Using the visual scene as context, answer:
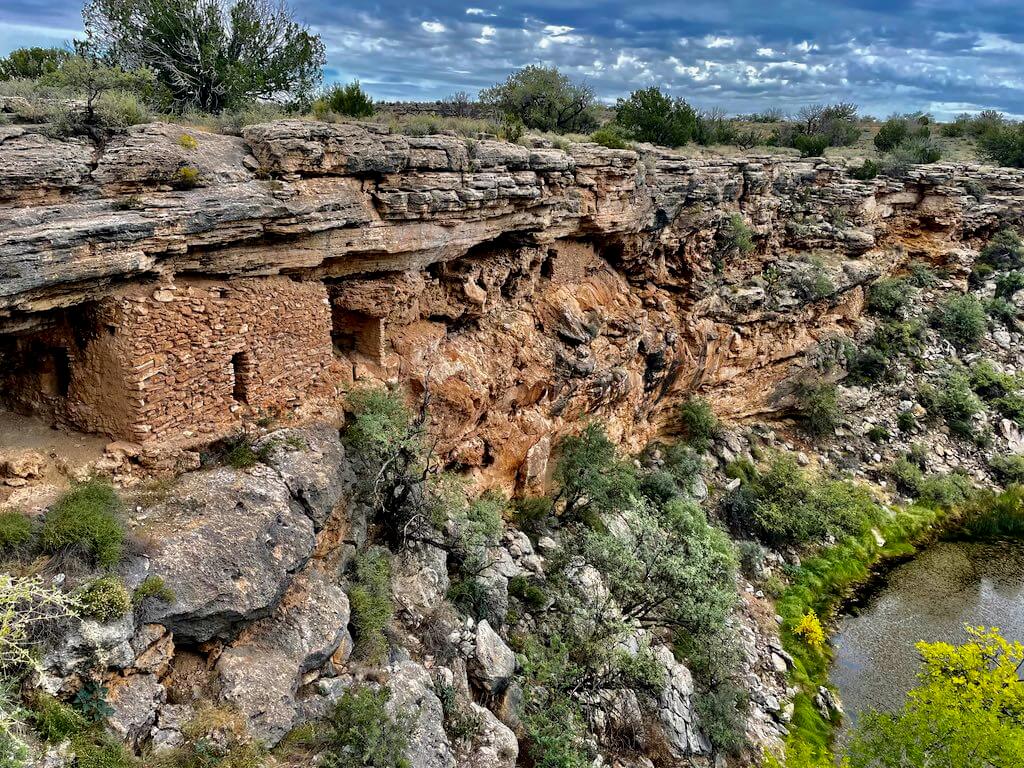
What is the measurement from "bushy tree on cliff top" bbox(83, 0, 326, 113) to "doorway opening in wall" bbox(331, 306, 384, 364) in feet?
19.5

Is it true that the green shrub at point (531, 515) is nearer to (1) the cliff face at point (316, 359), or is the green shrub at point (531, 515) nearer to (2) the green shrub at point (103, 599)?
(1) the cliff face at point (316, 359)

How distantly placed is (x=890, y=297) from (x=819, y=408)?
6926 millimetres

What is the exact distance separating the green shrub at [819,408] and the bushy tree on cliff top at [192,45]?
20.3 metres

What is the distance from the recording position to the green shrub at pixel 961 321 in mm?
25070

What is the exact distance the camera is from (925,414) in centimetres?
2317

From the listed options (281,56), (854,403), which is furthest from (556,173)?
(854,403)

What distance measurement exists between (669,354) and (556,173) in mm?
7198

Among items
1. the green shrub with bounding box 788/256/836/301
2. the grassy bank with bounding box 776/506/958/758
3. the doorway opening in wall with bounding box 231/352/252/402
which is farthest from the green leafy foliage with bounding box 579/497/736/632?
the green shrub with bounding box 788/256/836/301

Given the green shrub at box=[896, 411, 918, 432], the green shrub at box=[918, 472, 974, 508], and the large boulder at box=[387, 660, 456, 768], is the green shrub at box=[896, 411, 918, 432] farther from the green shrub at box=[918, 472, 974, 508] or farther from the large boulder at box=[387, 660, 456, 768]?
the large boulder at box=[387, 660, 456, 768]

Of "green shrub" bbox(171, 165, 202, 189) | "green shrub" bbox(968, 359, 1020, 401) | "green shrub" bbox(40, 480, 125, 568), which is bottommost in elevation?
"green shrub" bbox(968, 359, 1020, 401)

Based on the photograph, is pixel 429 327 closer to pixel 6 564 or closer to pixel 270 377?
pixel 270 377

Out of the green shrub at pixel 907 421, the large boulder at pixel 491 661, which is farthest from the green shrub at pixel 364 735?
the green shrub at pixel 907 421

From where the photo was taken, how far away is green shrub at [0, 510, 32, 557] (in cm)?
655

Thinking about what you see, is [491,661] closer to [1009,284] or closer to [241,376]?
[241,376]
